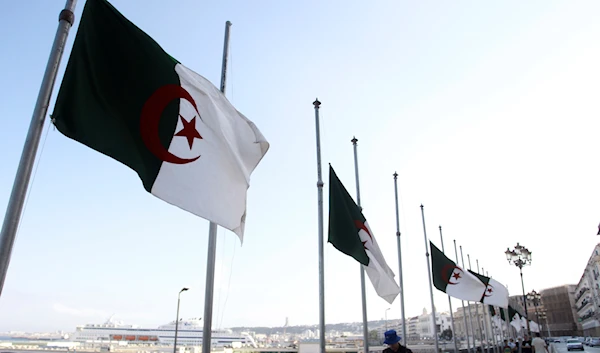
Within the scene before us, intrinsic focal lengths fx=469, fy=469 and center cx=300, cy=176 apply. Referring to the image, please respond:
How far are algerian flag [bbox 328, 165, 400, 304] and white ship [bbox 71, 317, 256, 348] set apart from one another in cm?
12011

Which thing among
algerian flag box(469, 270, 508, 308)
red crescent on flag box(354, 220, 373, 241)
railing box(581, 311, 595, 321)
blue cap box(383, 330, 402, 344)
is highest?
railing box(581, 311, 595, 321)

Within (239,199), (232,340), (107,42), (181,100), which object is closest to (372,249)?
(239,199)

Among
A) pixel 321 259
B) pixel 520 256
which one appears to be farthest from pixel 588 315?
pixel 321 259

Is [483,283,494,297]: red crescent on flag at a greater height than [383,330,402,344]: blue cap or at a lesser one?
greater

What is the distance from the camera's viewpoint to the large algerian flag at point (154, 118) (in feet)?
14.8

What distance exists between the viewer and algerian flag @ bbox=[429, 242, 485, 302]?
18281 mm

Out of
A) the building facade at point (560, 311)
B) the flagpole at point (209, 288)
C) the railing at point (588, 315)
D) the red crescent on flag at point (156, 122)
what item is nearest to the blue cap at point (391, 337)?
the flagpole at point (209, 288)

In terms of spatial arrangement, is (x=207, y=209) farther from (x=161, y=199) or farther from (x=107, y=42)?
(x=107, y=42)

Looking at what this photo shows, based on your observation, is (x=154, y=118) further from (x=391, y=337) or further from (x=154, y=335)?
(x=154, y=335)

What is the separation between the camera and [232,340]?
13200 centimetres

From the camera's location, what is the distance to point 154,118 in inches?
205

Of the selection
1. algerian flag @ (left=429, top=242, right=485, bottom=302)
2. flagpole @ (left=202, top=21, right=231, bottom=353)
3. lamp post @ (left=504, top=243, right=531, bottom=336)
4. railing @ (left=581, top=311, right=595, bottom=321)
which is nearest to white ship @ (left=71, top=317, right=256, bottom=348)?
railing @ (left=581, top=311, right=595, bottom=321)

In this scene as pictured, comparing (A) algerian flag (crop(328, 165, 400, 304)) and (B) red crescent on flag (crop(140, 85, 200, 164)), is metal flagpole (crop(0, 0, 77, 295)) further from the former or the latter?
(A) algerian flag (crop(328, 165, 400, 304))

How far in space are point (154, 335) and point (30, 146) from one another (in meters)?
148
